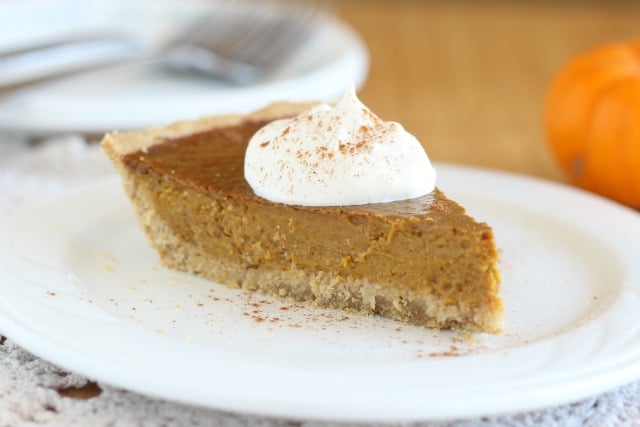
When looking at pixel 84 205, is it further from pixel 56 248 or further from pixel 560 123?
pixel 560 123

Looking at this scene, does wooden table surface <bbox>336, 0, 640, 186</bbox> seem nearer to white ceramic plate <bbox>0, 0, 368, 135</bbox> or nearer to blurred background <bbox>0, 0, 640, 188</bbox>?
blurred background <bbox>0, 0, 640, 188</bbox>

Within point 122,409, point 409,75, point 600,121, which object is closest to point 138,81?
point 409,75

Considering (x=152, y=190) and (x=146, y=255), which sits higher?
(x=152, y=190)

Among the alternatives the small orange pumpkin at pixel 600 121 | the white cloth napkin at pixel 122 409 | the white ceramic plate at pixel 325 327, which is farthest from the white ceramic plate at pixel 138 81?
the white cloth napkin at pixel 122 409

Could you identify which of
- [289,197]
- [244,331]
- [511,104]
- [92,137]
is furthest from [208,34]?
[244,331]

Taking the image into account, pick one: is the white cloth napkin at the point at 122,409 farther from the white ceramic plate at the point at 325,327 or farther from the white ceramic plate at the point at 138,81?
the white ceramic plate at the point at 138,81

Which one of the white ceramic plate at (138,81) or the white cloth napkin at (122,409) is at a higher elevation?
the white ceramic plate at (138,81)
